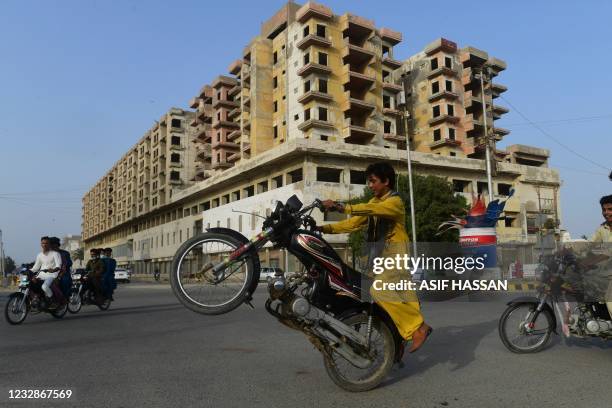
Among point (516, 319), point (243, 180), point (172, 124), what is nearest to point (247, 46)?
point (243, 180)

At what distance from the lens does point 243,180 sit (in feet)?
169

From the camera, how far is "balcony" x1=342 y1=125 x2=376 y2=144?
Answer: 48.0 meters

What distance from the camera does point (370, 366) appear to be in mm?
3953

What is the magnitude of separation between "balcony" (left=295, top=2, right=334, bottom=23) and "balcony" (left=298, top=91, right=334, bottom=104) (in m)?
8.13

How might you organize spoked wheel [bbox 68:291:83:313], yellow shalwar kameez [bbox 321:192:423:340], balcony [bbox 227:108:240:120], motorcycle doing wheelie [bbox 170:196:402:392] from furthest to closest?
balcony [bbox 227:108:240:120]
spoked wheel [bbox 68:291:83:313]
yellow shalwar kameez [bbox 321:192:423:340]
motorcycle doing wheelie [bbox 170:196:402:392]

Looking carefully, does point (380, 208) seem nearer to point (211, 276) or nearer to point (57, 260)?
point (211, 276)

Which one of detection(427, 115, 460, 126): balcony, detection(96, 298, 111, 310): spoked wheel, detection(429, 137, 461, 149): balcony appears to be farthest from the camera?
detection(427, 115, 460, 126): balcony

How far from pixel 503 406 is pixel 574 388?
3.14 ft

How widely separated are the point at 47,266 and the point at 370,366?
809 centimetres

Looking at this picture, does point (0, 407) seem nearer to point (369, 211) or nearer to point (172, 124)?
point (369, 211)

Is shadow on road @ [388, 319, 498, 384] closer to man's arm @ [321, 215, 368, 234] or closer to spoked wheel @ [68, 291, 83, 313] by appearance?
man's arm @ [321, 215, 368, 234]

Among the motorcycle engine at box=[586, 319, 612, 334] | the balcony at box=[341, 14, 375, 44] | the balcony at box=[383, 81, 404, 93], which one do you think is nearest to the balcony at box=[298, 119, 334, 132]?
the balcony at box=[383, 81, 404, 93]

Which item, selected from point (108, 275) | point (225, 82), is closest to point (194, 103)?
point (225, 82)

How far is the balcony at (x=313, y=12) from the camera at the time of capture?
47409 millimetres
